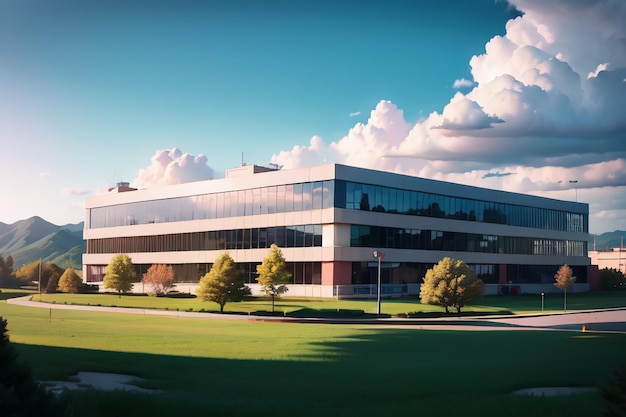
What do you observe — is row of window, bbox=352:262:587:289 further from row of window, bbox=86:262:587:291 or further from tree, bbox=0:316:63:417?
tree, bbox=0:316:63:417

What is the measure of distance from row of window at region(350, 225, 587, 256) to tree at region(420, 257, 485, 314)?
713 inches

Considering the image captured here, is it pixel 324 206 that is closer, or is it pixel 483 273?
pixel 324 206

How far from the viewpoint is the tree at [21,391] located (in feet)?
29.6

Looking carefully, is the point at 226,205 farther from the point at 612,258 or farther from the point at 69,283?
the point at 612,258

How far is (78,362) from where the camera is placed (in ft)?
65.7

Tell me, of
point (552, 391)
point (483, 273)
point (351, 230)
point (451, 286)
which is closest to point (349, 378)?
point (552, 391)

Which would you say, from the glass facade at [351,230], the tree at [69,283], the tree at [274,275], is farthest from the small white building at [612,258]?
the tree at [274,275]

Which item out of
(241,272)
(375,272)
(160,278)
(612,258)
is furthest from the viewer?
(612,258)

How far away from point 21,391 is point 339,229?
6179cm

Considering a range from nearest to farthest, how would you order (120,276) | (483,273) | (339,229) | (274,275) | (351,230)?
(274,275)
(339,229)
(351,230)
(120,276)
(483,273)

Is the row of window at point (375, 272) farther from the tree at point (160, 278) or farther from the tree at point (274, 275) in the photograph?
the tree at point (160, 278)

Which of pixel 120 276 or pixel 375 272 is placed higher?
pixel 375 272

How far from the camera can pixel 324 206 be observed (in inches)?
2817

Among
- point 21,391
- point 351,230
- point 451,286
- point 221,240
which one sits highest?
point 351,230
